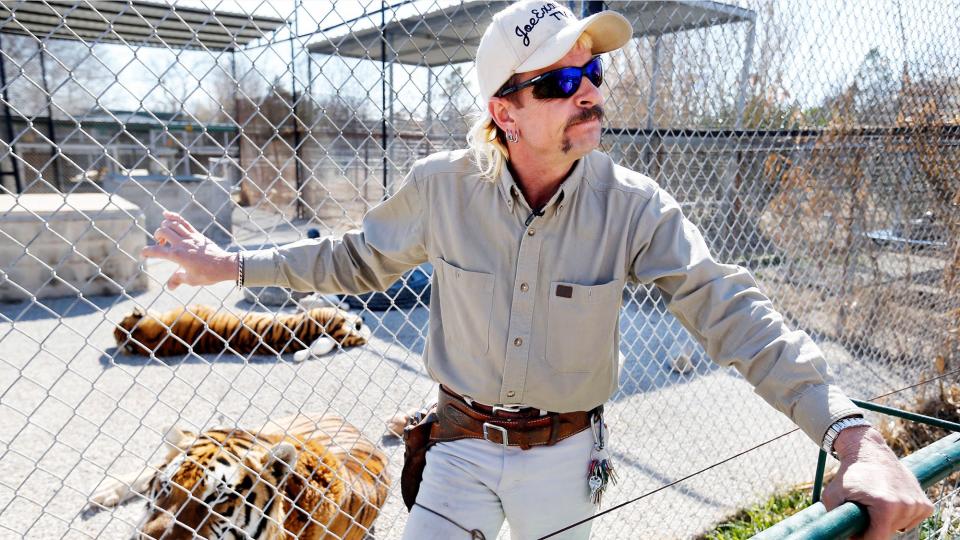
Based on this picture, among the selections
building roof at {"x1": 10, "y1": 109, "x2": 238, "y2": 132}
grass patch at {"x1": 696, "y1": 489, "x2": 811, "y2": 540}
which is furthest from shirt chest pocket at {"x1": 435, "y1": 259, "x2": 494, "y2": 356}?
grass patch at {"x1": 696, "y1": 489, "x2": 811, "y2": 540}

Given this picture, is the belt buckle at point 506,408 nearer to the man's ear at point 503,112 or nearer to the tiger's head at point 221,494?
the man's ear at point 503,112

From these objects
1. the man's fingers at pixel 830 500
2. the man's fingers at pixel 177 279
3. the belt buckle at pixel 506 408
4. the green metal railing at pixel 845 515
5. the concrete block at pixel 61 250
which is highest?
the green metal railing at pixel 845 515

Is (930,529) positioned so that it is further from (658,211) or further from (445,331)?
(445,331)

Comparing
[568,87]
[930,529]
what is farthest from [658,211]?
[930,529]

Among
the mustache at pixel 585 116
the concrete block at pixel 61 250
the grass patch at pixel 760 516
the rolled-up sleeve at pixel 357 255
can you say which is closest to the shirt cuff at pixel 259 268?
the rolled-up sleeve at pixel 357 255

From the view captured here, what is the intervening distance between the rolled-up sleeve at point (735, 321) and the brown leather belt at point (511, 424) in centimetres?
47

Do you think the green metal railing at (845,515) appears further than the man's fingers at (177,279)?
No

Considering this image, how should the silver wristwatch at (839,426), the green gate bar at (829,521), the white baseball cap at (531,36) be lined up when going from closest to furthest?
the green gate bar at (829,521), the silver wristwatch at (839,426), the white baseball cap at (531,36)

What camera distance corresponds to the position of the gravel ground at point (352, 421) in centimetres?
342

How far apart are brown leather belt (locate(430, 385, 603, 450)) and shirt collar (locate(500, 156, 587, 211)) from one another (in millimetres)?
630

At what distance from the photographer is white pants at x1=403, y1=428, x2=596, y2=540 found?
1935 mm

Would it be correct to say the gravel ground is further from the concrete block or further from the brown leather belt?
the concrete block

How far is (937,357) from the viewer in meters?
4.64

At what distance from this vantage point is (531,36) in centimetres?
180
